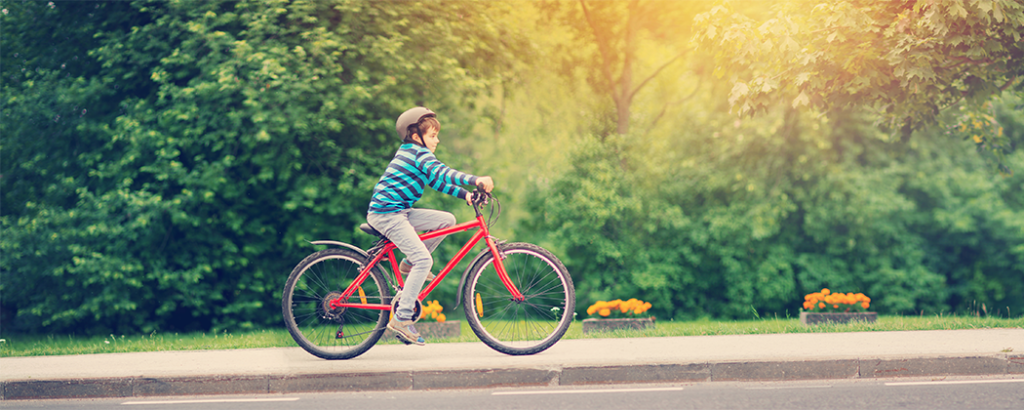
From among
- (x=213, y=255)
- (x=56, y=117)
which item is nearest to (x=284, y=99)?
(x=213, y=255)

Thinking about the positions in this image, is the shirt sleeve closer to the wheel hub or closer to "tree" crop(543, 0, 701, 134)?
the wheel hub

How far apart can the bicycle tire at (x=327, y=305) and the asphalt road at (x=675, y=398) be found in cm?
76

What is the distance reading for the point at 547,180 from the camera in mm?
13664

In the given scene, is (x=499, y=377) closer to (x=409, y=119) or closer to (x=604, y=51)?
(x=409, y=119)

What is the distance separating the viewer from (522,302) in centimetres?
573

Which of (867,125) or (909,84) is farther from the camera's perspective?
(867,125)

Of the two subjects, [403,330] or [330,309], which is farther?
[330,309]

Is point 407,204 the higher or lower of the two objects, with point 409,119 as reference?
lower

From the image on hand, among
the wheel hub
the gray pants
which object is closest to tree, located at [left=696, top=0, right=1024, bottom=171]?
the gray pants

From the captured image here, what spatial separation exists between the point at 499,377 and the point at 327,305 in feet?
5.11

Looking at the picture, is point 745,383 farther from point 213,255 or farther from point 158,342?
point 213,255

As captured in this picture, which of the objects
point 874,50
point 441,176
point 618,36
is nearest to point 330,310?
point 441,176

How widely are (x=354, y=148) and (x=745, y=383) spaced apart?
6.88 m

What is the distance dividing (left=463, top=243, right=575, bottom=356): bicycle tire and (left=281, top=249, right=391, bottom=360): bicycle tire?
0.73 metres
